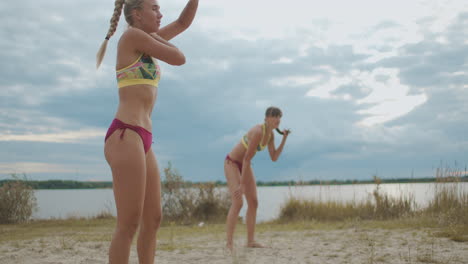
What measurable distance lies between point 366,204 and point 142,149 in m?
9.44

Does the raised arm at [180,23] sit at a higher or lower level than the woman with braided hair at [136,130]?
higher

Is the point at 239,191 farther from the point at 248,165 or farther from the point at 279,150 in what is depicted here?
the point at 279,150

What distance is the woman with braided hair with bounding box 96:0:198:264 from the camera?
2.34 meters

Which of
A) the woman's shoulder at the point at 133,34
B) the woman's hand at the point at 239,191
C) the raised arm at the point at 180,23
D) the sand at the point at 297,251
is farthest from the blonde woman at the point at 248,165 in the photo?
the woman's shoulder at the point at 133,34

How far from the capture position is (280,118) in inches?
225

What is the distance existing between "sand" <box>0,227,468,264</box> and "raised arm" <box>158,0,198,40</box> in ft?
Answer: 8.39

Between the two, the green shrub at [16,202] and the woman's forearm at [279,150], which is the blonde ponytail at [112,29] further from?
the green shrub at [16,202]

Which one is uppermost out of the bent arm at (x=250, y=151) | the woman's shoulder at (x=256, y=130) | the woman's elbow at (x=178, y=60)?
the woman's elbow at (x=178, y=60)

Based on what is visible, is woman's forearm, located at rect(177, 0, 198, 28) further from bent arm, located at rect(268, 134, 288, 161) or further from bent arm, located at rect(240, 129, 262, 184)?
bent arm, located at rect(268, 134, 288, 161)

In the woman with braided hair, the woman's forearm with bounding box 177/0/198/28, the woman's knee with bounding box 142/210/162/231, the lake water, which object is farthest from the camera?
the lake water

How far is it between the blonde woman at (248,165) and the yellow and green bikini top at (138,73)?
10.1 ft

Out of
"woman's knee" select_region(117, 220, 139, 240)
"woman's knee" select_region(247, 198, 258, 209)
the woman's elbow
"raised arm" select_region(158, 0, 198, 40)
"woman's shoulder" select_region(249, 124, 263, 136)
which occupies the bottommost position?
"woman's knee" select_region(247, 198, 258, 209)

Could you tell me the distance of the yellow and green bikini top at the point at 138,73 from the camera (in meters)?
2.43

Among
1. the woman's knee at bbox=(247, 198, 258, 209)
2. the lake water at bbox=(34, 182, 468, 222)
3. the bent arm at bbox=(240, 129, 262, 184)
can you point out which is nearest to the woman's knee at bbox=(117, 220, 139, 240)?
the bent arm at bbox=(240, 129, 262, 184)
